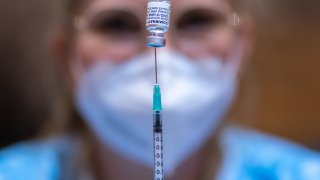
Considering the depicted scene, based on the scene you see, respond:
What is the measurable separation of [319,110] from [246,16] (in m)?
0.90

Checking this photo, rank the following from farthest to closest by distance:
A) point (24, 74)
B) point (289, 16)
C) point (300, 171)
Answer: point (289, 16)
point (24, 74)
point (300, 171)

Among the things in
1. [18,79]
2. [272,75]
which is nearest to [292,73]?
[272,75]

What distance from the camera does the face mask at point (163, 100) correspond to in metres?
0.71

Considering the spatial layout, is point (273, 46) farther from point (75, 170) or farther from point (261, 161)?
point (75, 170)

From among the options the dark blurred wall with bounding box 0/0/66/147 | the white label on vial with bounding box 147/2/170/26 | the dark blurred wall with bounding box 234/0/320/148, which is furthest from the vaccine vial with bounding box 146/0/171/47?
the dark blurred wall with bounding box 234/0/320/148

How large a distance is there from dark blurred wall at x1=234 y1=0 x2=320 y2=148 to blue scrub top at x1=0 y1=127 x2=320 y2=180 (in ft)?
1.82

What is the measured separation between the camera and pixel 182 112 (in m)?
0.72

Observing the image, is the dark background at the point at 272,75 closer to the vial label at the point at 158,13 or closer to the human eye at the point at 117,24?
the human eye at the point at 117,24

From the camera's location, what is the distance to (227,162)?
3.22 ft

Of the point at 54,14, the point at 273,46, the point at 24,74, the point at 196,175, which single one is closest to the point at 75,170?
the point at 196,175

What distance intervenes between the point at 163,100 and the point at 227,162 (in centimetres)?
34

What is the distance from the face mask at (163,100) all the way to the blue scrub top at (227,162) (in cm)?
19

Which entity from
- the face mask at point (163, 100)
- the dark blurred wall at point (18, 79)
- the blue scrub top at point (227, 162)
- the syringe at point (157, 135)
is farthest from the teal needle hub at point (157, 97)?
the dark blurred wall at point (18, 79)

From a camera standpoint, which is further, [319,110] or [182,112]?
[319,110]
